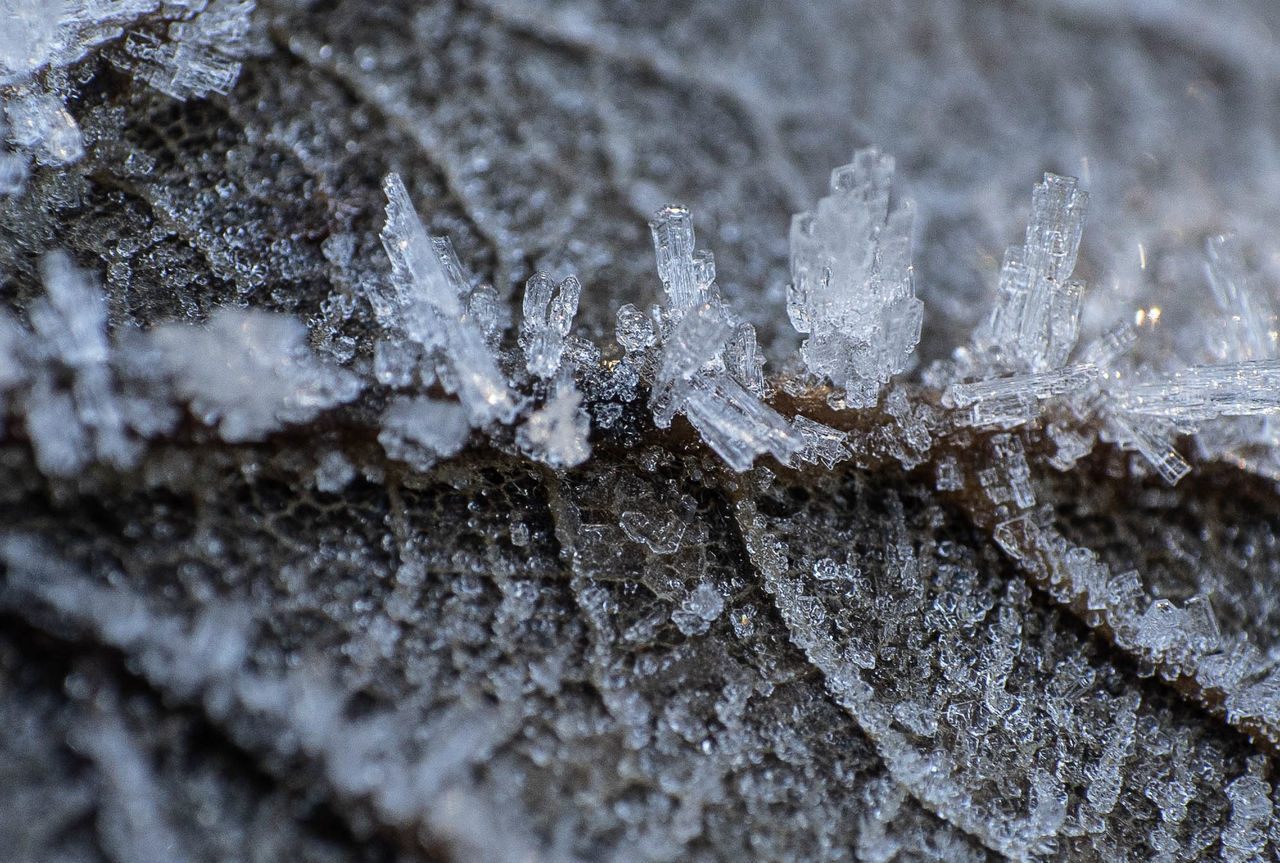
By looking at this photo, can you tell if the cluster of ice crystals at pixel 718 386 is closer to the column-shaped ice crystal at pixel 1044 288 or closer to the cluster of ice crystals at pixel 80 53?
the column-shaped ice crystal at pixel 1044 288

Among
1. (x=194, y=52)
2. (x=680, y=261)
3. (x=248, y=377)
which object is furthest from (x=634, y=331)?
(x=194, y=52)

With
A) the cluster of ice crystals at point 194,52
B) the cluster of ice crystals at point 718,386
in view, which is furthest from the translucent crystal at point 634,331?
the cluster of ice crystals at point 194,52

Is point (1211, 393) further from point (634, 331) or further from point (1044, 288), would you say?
point (634, 331)

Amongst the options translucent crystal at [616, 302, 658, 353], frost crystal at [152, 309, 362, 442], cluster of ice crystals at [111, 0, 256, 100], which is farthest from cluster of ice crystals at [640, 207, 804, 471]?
cluster of ice crystals at [111, 0, 256, 100]

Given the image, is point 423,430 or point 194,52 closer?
point 423,430

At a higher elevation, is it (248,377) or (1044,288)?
(1044,288)

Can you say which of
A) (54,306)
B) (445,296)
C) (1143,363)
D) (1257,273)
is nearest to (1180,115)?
(1257,273)

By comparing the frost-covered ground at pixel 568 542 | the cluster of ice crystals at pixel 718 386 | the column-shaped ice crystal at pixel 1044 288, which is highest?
the column-shaped ice crystal at pixel 1044 288
